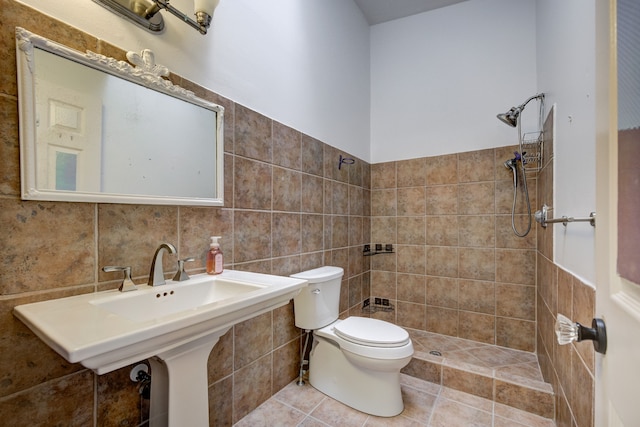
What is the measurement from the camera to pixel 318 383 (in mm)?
1833

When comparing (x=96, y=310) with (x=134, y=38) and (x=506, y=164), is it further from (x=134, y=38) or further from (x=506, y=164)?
(x=506, y=164)

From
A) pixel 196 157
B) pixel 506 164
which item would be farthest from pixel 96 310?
pixel 506 164

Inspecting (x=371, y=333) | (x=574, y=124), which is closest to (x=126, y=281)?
(x=371, y=333)

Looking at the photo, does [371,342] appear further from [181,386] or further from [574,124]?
[574,124]

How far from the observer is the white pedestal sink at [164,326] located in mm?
622

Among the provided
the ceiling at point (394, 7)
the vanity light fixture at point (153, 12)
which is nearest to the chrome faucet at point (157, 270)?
the vanity light fixture at point (153, 12)

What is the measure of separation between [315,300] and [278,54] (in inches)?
61.3

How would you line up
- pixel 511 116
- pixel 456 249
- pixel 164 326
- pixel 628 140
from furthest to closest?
pixel 456 249
pixel 511 116
pixel 164 326
pixel 628 140

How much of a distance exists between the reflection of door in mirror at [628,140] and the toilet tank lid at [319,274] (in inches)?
56.1

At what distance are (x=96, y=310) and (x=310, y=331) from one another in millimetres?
1398

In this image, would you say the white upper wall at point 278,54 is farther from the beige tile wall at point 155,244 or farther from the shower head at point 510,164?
the shower head at point 510,164

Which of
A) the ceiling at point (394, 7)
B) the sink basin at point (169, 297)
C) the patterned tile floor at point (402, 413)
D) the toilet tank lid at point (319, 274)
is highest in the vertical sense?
the ceiling at point (394, 7)

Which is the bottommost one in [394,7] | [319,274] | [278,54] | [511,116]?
[319,274]

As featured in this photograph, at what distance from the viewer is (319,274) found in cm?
182
